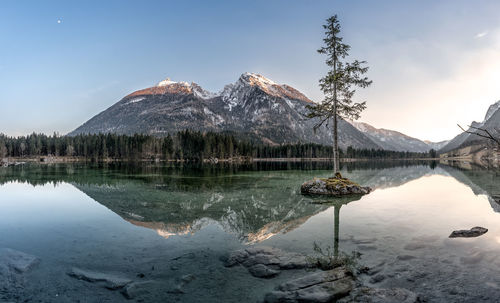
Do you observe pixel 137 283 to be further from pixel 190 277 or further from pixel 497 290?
pixel 497 290

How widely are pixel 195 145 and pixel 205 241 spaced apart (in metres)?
171

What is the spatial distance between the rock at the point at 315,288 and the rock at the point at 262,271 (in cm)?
111

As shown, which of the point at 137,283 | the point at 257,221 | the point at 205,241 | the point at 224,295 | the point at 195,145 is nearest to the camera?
the point at 224,295

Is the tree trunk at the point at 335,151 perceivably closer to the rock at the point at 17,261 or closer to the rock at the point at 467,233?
the rock at the point at 467,233

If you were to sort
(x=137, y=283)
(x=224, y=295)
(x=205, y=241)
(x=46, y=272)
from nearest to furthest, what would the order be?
(x=224, y=295) < (x=137, y=283) < (x=46, y=272) < (x=205, y=241)

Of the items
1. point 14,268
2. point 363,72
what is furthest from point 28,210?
point 363,72

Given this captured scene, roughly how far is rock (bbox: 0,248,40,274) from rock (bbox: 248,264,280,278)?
8.45 m

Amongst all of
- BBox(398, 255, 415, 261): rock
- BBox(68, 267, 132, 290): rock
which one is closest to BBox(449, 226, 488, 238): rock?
BBox(398, 255, 415, 261): rock

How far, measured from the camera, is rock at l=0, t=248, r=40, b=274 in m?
10.2

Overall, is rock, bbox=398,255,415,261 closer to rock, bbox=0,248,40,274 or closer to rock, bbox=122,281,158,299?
rock, bbox=122,281,158,299

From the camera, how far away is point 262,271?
32.5ft

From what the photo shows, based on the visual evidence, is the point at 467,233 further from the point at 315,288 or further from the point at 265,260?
the point at 265,260

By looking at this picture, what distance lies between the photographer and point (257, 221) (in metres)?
18.1

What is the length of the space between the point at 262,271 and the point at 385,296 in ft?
13.2
